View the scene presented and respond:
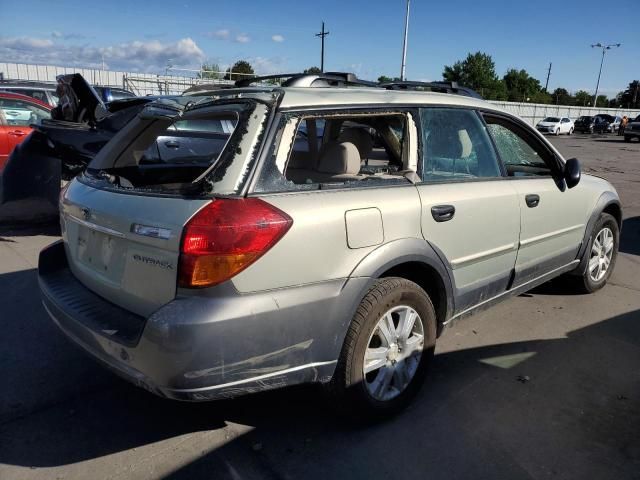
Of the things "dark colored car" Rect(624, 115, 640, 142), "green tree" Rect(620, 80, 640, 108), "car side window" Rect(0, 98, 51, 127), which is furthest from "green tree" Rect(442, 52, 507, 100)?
"car side window" Rect(0, 98, 51, 127)

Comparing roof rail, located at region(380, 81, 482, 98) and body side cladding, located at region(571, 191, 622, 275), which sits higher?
roof rail, located at region(380, 81, 482, 98)

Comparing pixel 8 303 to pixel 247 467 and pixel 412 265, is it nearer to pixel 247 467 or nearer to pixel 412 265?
pixel 247 467

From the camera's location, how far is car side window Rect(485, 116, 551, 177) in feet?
12.2

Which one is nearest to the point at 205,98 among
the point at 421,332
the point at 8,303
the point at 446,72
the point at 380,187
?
the point at 380,187

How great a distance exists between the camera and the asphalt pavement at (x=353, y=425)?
2477 mm

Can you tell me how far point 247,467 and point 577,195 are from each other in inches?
127

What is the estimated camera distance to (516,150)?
4.66 m

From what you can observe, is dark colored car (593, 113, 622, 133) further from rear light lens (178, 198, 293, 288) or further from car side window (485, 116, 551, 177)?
rear light lens (178, 198, 293, 288)

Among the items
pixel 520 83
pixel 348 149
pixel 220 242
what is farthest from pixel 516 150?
pixel 520 83

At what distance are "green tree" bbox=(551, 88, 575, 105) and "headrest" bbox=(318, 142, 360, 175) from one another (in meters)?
98.5

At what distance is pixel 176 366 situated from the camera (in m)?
2.12

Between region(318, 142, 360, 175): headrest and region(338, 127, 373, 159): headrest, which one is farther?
region(338, 127, 373, 159): headrest

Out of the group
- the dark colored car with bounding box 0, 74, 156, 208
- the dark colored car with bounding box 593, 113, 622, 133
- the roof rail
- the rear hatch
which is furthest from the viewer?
the dark colored car with bounding box 593, 113, 622, 133

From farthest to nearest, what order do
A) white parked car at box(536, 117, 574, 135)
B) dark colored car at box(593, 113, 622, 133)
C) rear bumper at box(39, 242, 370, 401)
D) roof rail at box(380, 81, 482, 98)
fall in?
dark colored car at box(593, 113, 622, 133), white parked car at box(536, 117, 574, 135), roof rail at box(380, 81, 482, 98), rear bumper at box(39, 242, 370, 401)
